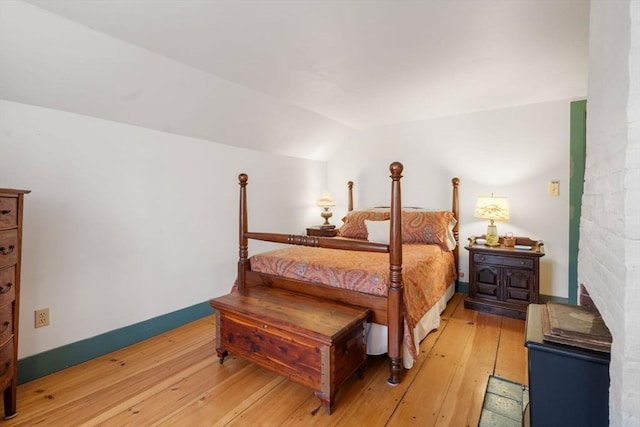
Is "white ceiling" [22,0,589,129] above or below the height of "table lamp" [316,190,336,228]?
above

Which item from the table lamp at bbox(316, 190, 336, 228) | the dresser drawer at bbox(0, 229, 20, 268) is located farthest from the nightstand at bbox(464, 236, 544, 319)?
the dresser drawer at bbox(0, 229, 20, 268)

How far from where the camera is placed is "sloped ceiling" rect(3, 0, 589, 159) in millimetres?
1610

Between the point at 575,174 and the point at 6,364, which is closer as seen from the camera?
the point at 6,364

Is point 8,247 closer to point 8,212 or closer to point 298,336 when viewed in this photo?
point 8,212

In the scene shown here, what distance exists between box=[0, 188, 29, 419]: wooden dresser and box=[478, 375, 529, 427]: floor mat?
2382 millimetres

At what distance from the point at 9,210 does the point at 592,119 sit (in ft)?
9.29

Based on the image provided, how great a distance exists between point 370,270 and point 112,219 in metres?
1.95

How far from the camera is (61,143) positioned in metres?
2.07

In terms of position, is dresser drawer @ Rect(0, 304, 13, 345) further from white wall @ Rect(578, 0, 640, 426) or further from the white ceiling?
white wall @ Rect(578, 0, 640, 426)

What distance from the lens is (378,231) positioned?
3145 millimetres

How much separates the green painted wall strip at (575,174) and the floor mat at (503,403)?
176 cm

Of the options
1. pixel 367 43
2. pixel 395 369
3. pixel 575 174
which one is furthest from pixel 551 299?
pixel 367 43

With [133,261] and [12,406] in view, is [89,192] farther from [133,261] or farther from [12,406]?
[12,406]

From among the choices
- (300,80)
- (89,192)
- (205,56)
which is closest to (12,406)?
(89,192)
